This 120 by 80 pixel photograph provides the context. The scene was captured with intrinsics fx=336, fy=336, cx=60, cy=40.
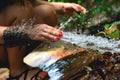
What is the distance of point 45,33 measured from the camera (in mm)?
2389

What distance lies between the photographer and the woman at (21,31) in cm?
244

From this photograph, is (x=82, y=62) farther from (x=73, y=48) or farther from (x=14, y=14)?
(x=14, y=14)

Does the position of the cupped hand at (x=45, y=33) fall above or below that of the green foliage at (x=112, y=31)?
above

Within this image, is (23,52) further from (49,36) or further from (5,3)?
(49,36)

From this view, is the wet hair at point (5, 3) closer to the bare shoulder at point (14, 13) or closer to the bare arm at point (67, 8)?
the bare shoulder at point (14, 13)

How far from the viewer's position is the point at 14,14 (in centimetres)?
276

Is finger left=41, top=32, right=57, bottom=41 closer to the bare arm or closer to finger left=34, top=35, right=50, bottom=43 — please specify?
finger left=34, top=35, right=50, bottom=43

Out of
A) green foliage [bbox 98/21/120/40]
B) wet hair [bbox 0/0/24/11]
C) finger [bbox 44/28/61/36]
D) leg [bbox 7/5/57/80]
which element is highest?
wet hair [bbox 0/0/24/11]

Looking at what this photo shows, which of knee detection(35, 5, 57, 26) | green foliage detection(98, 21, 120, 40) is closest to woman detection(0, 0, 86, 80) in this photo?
knee detection(35, 5, 57, 26)

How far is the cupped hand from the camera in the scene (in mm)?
2363

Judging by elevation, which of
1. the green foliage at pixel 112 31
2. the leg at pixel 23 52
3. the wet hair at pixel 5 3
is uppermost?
the wet hair at pixel 5 3

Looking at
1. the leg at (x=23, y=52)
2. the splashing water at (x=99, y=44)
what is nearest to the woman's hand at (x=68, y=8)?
the leg at (x=23, y=52)

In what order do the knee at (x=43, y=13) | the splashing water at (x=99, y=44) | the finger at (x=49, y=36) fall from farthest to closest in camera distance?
the splashing water at (x=99, y=44)
the knee at (x=43, y=13)
the finger at (x=49, y=36)

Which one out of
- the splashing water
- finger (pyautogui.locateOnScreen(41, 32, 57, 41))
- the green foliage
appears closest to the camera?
finger (pyautogui.locateOnScreen(41, 32, 57, 41))
